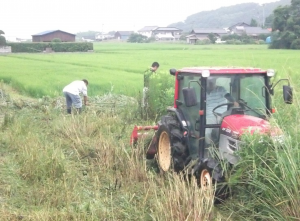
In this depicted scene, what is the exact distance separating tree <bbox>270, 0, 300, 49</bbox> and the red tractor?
40008 mm

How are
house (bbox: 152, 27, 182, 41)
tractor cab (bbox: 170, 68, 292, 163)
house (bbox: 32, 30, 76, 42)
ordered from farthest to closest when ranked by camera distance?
house (bbox: 152, 27, 182, 41)
house (bbox: 32, 30, 76, 42)
tractor cab (bbox: 170, 68, 292, 163)

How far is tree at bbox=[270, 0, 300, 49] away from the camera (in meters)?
44.2

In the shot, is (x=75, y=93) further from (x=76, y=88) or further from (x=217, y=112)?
(x=217, y=112)

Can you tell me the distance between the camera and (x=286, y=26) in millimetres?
45125

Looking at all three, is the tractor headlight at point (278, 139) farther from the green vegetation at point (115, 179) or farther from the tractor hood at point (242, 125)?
the tractor hood at point (242, 125)

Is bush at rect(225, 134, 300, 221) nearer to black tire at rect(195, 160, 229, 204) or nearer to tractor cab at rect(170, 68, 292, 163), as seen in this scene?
black tire at rect(195, 160, 229, 204)

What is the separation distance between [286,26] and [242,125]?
4259cm

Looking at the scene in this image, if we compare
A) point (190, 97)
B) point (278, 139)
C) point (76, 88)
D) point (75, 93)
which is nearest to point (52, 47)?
point (76, 88)

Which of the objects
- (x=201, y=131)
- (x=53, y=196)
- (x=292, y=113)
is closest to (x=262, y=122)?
(x=292, y=113)

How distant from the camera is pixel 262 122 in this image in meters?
5.37

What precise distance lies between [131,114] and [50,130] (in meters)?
2.36

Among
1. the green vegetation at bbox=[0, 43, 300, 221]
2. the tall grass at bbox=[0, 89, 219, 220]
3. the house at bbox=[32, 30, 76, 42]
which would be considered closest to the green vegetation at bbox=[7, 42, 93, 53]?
the house at bbox=[32, 30, 76, 42]

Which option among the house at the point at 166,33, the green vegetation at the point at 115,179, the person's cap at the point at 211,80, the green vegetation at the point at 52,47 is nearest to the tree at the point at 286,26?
the green vegetation at the point at 52,47

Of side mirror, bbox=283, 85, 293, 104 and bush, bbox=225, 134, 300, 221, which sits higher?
side mirror, bbox=283, 85, 293, 104
